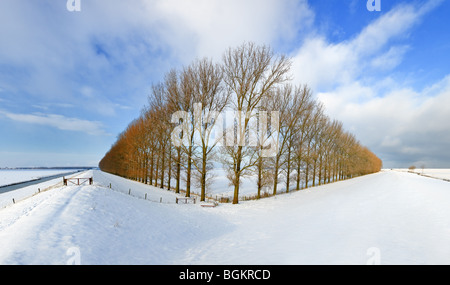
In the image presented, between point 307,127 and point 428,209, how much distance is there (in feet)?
53.5

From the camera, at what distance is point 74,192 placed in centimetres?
1120

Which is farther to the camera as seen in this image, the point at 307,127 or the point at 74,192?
the point at 307,127

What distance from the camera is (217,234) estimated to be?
30.5 ft

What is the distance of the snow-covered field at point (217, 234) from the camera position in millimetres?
5898

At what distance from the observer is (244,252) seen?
6.90 metres

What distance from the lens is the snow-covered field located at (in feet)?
19.4

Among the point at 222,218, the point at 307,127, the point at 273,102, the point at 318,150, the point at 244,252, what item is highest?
the point at 273,102

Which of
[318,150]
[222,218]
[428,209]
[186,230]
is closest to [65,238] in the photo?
[186,230]

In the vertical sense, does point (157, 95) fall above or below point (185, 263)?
above

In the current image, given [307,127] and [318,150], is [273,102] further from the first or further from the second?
[318,150]
